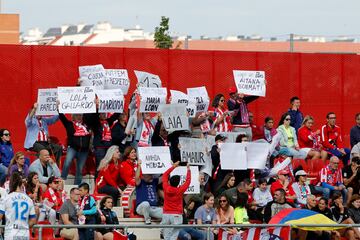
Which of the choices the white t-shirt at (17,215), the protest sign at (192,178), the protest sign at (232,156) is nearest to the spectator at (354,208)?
the protest sign at (232,156)

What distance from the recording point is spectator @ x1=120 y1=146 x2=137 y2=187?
25.8m

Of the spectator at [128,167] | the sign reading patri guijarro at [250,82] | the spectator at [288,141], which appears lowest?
the spectator at [128,167]

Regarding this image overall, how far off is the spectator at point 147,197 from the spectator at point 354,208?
397 cm

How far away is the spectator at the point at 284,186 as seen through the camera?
26.6 metres

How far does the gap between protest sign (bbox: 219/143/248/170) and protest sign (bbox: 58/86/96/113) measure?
2.81m

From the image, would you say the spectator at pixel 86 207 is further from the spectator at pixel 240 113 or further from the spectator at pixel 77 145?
the spectator at pixel 240 113

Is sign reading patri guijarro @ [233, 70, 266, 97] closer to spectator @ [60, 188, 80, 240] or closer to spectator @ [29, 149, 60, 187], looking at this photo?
spectator @ [29, 149, 60, 187]

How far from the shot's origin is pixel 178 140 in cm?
2689

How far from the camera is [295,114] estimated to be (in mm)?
30172

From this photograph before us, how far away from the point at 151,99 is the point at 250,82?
302 centimetres

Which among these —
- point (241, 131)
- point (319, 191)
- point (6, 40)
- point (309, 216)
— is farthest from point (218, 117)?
point (6, 40)

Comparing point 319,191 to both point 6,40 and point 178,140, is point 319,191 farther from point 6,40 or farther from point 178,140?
point 6,40

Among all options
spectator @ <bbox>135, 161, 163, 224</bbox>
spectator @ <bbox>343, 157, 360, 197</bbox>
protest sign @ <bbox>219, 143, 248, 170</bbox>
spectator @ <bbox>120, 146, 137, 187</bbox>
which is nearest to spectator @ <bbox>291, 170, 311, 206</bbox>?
protest sign @ <bbox>219, 143, 248, 170</bbox>

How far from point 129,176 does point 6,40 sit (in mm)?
17575
